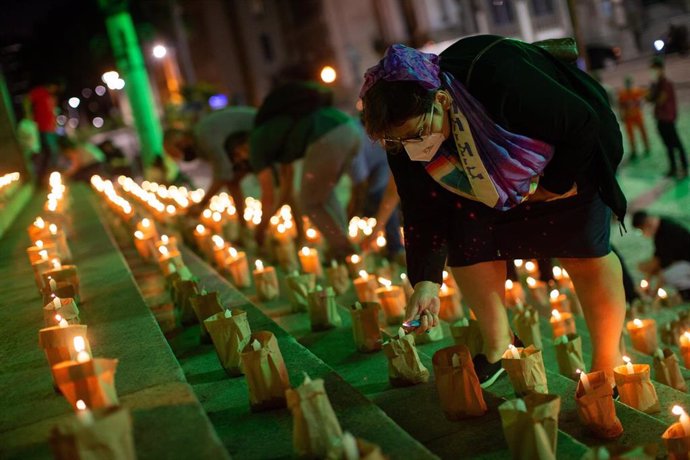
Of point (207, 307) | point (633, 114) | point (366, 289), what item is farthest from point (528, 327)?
point (633, 114)

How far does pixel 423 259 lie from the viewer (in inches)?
131

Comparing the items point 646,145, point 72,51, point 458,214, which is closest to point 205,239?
point 458,214

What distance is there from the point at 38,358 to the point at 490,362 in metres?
1.63

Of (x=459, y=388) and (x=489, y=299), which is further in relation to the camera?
(x=489, y=299)

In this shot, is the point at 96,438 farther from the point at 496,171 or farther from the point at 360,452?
the point at 496,171

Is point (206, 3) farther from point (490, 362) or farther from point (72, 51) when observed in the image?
point (490, 362)

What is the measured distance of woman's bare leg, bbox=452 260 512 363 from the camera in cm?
345

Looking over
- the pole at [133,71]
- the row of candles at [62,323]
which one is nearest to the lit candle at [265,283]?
the row of candles at [62,323]

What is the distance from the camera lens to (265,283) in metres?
5.25

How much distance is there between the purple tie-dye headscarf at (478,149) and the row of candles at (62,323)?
1167 mm

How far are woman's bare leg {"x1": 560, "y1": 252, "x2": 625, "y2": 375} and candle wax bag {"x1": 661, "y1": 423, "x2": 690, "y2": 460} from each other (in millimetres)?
886

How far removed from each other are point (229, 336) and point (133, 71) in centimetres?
1554

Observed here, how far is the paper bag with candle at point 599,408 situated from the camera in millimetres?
2875

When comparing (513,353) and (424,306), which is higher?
(424,306)
